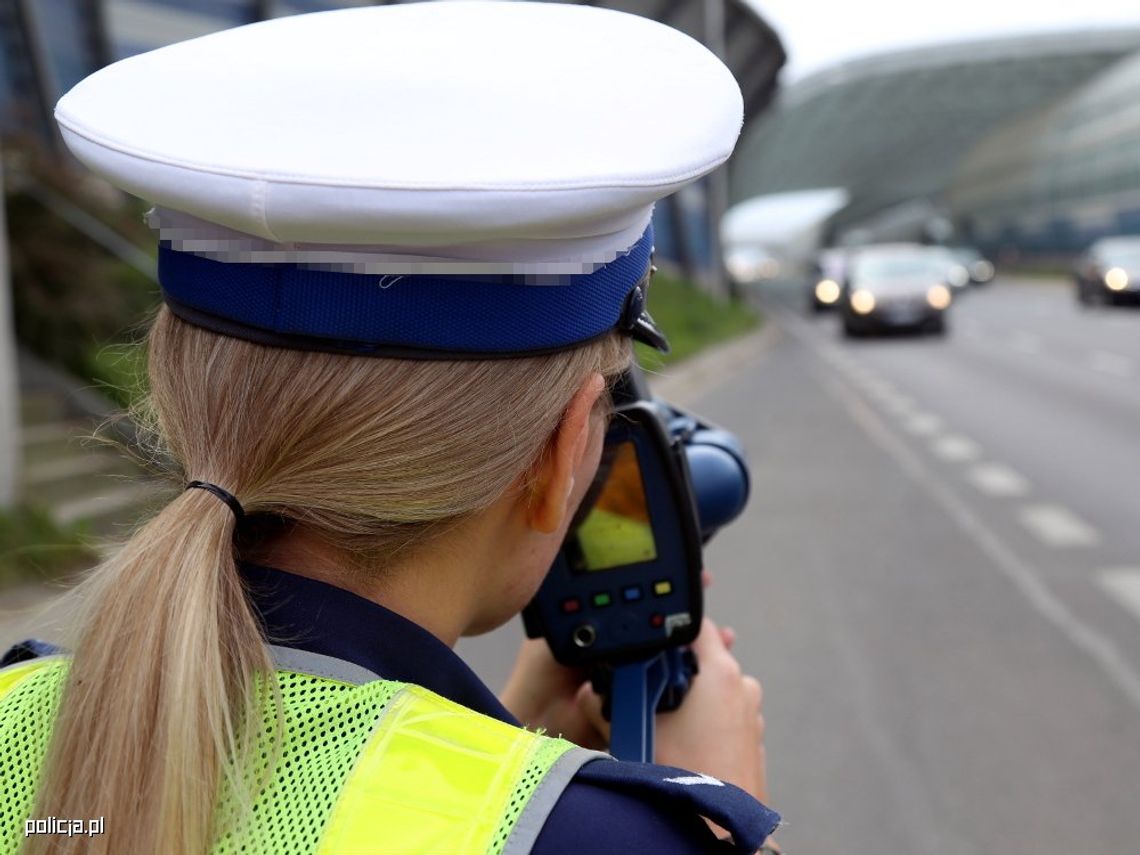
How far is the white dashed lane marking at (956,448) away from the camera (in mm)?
10336

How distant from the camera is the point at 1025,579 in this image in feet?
20.8

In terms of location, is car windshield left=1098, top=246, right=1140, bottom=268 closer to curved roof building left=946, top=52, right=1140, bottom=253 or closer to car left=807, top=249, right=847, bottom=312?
car left=807, top=249, right=847, bottom=312

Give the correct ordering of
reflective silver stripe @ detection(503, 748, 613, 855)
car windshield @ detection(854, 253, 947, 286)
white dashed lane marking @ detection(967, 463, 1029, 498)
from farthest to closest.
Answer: car windshield @ detection(854, 253, 947, 286)
white dashed lane marking @ detection(967, 463, 1029, 498)
reflective silver stripe @ detection(503, 748, 613, 855)

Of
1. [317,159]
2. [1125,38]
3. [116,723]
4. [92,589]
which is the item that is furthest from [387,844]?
[1125,38]

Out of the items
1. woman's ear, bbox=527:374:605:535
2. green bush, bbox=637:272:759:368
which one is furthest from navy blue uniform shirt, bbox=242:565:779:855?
green bush, bbox=637:272:759:368

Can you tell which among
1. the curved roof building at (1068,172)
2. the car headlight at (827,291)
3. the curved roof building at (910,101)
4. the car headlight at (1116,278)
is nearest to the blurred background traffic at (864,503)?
the car headlight at (1116,278)

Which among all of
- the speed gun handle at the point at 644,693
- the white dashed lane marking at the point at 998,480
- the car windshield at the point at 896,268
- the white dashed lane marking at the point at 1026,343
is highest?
the speed gun handle at the point at 644,693

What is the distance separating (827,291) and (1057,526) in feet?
92.1

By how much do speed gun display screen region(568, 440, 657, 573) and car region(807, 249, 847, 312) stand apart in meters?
33.4

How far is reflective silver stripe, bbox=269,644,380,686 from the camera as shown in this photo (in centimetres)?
97

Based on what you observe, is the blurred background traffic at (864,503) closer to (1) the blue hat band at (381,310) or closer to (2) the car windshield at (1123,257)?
(1) the blue hat band at (381,310)

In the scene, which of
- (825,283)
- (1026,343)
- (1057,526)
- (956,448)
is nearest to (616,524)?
(1057,526)

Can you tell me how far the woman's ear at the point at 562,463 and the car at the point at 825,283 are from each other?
111 ft

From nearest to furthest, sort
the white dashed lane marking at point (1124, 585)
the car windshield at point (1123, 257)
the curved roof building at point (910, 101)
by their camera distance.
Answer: the white dashed lane marking at point (1124, 585) → the car windshield at point (1123, 257) → the curved roof building at point (910, 101)
